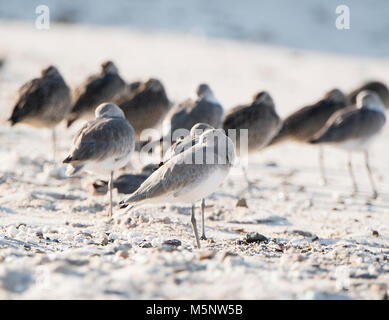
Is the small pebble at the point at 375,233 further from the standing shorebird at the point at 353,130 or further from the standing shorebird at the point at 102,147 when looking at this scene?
the standing shorebird at the point at 102,147

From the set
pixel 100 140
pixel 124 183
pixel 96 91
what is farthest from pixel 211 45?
pixel 100 140

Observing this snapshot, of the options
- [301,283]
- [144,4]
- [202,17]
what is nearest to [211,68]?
[202,17]

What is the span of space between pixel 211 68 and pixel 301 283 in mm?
13855

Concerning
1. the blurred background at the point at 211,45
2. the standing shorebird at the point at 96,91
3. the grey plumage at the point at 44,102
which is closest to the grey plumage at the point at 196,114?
the standing shorebird at the point at 96,91

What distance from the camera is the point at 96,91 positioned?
970 centimetres

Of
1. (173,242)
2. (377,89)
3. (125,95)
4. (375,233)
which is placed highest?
(377,89)

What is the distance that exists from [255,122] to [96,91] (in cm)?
253

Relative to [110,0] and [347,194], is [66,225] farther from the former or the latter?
[110,0]

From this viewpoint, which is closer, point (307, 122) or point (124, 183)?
point (124, 183)

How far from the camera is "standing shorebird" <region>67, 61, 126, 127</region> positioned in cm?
937

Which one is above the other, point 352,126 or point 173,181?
point 352,126

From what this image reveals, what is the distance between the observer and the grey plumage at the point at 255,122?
334 inches

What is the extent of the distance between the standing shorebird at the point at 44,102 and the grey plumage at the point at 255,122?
2.28m

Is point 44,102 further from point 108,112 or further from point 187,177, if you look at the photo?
point 187,177
